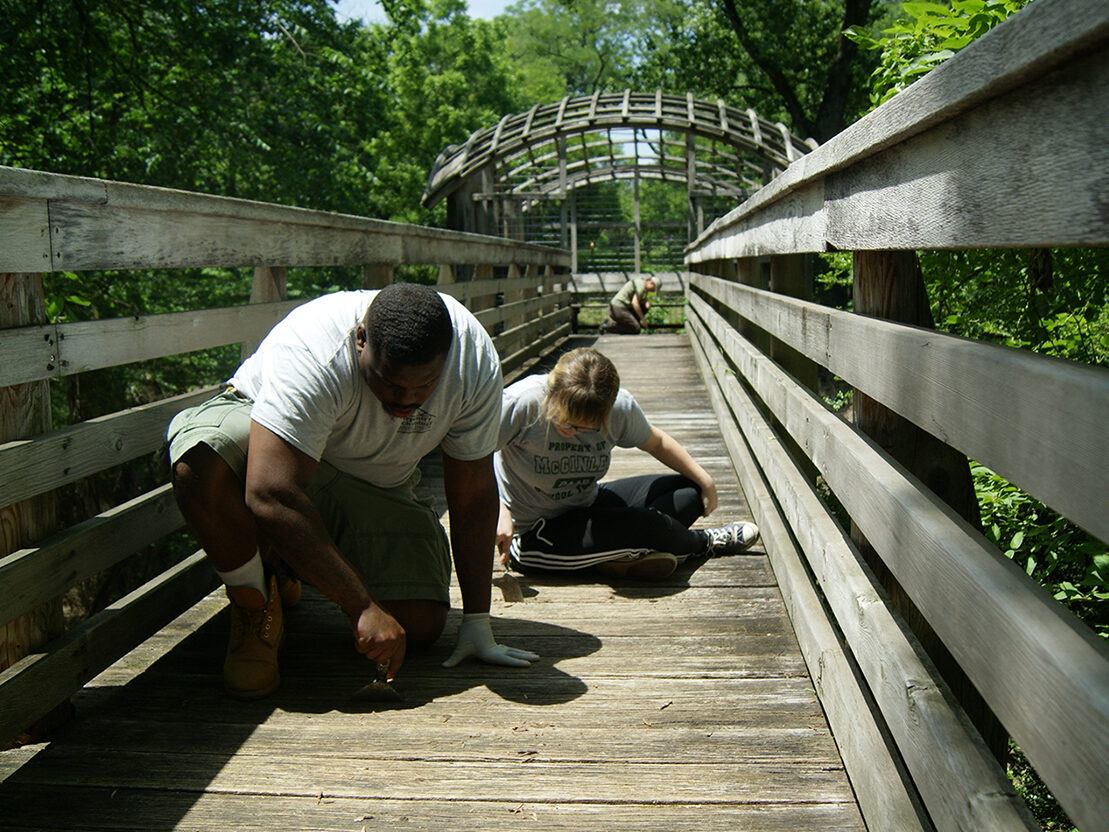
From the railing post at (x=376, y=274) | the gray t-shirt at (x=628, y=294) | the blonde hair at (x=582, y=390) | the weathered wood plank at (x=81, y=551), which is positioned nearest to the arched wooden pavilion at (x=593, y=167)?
the gray t-shirt at (x=628, y=294)

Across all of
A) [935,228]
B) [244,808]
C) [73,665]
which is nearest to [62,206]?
[73,665]

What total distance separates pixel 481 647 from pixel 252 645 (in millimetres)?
643

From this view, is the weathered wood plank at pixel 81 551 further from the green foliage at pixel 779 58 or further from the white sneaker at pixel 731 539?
the green foliage at pixel 779 58

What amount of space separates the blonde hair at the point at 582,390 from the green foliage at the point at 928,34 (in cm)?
126

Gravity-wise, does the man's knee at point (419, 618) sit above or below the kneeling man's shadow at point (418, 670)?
above

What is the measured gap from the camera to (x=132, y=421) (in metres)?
2.92

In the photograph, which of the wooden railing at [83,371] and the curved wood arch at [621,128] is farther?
the curved wood arch at [621,128]

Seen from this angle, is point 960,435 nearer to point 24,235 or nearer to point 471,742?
point 471,742

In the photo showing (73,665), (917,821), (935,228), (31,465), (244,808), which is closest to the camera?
(935,228)

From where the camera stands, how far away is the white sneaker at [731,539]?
13.2 ft

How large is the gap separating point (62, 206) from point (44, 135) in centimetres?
1081

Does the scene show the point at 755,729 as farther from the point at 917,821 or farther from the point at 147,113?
the point at 147,113

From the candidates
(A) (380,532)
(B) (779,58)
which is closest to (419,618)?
(A) (380,532)

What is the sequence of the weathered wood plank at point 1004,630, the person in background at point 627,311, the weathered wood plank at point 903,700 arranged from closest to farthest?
the weathered wood plank at point 1004,630, the weathered wood plank at point 903,700, the person in background at point 627,311
